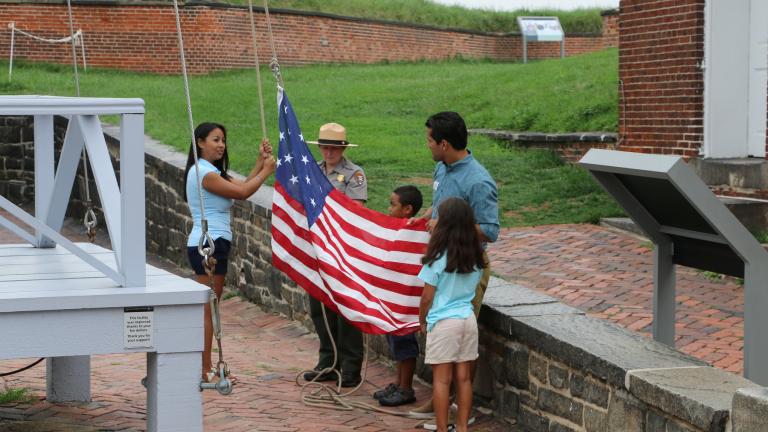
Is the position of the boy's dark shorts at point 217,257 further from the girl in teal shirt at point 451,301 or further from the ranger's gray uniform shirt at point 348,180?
the girl in teal shirt at point 451,301

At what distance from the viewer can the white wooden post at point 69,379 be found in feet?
23.9

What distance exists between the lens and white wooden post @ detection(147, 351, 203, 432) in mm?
5426

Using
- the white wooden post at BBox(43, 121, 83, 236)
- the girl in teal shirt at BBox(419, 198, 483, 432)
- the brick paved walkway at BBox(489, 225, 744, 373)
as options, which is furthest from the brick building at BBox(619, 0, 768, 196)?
the white wooden post at BBox(43, 121, 83, 236)

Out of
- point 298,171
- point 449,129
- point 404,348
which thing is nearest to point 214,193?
point 298,171

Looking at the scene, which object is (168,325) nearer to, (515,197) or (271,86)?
(515,197)

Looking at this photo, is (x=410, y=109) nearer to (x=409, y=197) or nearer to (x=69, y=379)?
(x=409, y=197)

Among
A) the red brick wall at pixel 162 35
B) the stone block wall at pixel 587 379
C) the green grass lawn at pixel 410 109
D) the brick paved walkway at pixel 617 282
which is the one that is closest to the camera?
the stone block wall at pixel 587 379

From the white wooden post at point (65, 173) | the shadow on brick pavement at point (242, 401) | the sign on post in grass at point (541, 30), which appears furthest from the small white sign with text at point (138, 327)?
the sign on post in grass at point (541, 30)

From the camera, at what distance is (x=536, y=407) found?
654cm

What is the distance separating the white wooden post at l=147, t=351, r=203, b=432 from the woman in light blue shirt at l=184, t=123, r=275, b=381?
2.16m

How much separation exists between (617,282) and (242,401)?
3.50m

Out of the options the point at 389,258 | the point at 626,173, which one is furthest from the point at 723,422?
the point at 389,258

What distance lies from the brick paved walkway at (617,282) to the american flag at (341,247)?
74.1 inches

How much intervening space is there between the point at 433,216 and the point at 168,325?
200 centimetres
